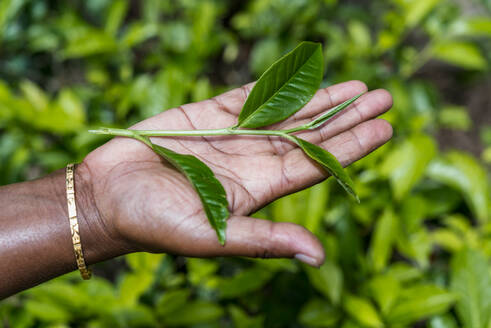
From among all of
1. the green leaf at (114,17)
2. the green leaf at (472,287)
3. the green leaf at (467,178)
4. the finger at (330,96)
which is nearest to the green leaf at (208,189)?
the finger at (330,96)

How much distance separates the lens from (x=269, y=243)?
2.60 ft

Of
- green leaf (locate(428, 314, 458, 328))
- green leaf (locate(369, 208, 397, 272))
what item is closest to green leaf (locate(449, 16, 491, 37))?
green leaf (locate(369, 208, 397, 272))

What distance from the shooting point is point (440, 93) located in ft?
8.27

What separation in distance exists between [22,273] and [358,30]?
1809 millimetres

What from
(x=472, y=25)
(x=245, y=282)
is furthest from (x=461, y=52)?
(x=245, y=282)

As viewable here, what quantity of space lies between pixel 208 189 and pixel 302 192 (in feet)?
2.18

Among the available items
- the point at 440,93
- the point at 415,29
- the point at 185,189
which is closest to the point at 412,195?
the point at 185,189

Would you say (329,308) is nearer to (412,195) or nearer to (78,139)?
(412,195)

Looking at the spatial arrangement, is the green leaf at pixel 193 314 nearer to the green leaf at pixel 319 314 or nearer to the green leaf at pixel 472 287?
the green leaf at pixel 319 314

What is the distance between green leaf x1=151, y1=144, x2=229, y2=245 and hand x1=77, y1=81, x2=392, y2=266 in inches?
0.9

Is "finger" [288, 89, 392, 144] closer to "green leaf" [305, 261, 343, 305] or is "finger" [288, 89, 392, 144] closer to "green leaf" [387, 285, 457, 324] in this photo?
"green leaf" [305, 261, 343, 305]

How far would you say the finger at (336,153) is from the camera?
989 millimetres

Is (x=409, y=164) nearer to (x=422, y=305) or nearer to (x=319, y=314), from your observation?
(x=422, y=305)

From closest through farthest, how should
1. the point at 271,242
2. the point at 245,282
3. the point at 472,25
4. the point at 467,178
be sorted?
the point at 271,242 → the point at 245,282 → the point at 467,178 → the point at 472,25
